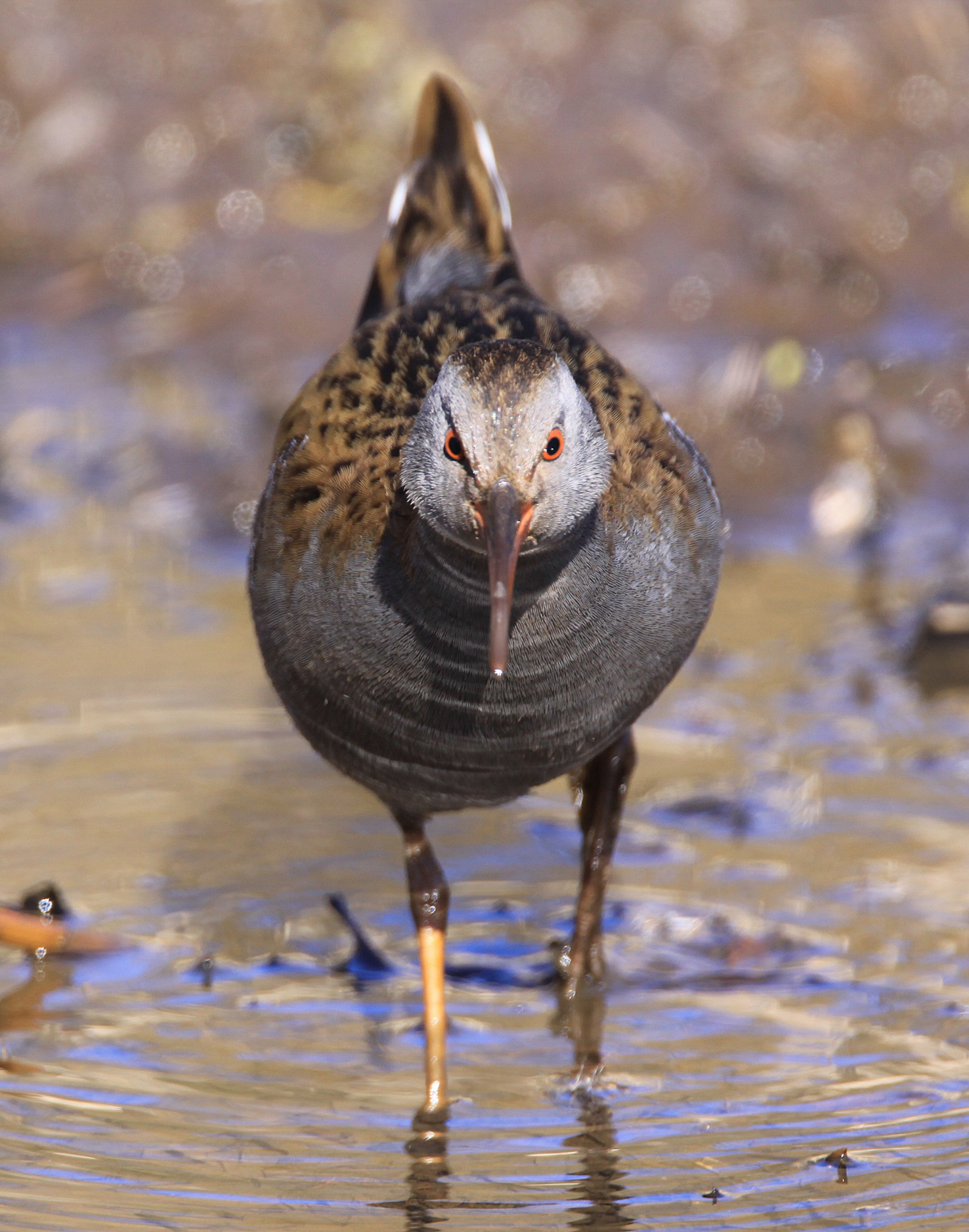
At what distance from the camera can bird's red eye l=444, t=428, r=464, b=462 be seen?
3.49 meters

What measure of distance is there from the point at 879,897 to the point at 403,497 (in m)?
1.84

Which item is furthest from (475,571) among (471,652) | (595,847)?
(595,847)

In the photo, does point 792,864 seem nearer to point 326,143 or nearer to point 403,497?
point 403,497

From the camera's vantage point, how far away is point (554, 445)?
3.54 meters

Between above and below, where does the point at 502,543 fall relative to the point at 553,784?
below

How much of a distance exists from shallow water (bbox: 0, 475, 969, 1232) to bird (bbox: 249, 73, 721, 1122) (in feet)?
0.83

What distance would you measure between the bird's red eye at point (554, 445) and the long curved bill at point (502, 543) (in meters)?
0.10

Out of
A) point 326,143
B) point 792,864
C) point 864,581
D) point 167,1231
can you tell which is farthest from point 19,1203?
point 326,143

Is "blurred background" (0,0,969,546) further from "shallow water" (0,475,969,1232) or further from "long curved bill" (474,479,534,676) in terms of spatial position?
"long curved bill" (474,479,534,676)

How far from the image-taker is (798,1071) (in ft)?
13.5

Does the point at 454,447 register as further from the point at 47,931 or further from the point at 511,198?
the point at 511,198

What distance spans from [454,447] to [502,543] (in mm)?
240

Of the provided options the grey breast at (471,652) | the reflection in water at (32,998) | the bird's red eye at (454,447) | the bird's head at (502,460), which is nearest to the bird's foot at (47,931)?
the reflection in water at (32,998)

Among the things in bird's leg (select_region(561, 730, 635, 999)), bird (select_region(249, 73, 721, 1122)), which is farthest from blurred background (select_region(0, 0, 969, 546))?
bird (select_region(249, 73, 721, 1122))
